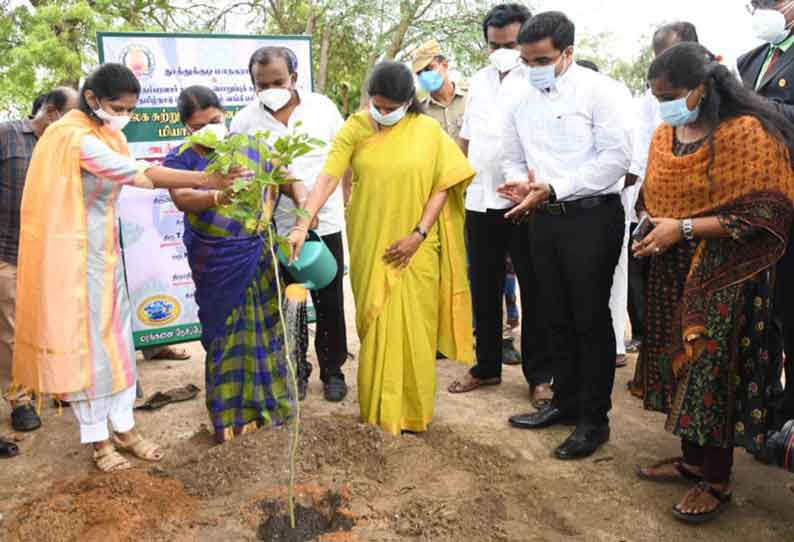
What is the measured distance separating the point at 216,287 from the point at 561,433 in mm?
1862

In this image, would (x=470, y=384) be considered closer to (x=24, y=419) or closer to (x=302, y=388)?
(x=302, y=388)

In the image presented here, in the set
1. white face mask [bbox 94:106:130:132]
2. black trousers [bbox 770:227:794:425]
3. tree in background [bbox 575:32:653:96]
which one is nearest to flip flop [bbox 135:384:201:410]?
white face mask [bbox 94:106:130:132]

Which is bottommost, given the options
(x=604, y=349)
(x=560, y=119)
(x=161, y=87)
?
(x=604, y=349)

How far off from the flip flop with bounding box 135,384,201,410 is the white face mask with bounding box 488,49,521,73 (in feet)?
8.69

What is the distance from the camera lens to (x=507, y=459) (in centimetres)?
325

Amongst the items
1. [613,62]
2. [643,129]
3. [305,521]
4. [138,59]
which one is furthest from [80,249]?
[613,62]

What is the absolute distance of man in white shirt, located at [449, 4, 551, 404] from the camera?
3.89 meters

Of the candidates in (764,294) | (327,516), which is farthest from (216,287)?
(764,294)

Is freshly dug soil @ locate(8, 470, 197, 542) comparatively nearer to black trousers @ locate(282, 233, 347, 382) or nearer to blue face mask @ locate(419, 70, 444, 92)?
black trousers @ locate(282, 233, 347, 382)

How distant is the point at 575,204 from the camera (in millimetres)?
3109

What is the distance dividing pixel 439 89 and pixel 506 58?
94cm

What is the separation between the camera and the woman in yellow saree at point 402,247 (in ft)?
10.7

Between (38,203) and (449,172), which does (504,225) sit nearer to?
(449,172)

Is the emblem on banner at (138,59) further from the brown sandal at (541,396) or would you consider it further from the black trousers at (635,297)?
→ the black trousers at (635,297)
